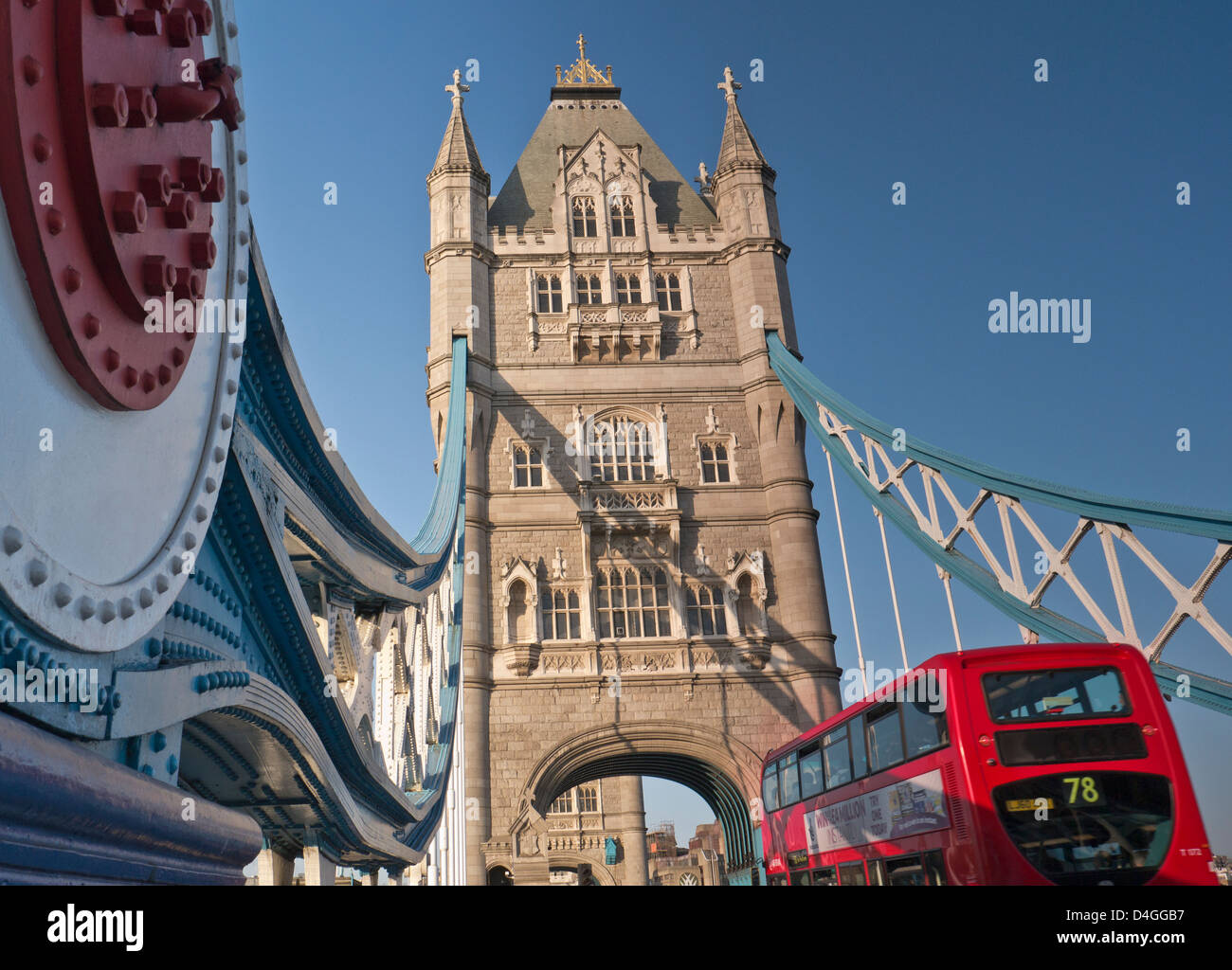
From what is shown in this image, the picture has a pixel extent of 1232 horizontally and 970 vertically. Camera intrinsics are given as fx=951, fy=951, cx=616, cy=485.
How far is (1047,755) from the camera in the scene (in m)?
8.06

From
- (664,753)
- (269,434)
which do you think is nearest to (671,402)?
(664,753)

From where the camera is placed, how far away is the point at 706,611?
22.2 metres

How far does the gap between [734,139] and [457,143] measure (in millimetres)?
7742

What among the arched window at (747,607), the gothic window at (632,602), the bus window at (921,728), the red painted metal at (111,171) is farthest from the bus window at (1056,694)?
the gothic window at (632,602)

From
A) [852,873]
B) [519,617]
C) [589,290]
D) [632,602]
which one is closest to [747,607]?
[632,602]

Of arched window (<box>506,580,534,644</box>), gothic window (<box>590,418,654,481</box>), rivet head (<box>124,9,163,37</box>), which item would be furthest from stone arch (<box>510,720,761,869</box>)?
rivet head (<box>124,9,163,37</box>)

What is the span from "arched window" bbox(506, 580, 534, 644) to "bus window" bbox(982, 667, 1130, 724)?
14160mm

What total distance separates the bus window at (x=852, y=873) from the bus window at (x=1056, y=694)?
8.39 ft

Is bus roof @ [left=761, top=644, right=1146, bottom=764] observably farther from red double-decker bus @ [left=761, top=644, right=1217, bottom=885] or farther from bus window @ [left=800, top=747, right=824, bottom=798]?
bus window @ [left=800, top=747, right=824, bottom=798]

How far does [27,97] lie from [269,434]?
2.42m

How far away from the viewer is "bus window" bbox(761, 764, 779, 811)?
540 inches

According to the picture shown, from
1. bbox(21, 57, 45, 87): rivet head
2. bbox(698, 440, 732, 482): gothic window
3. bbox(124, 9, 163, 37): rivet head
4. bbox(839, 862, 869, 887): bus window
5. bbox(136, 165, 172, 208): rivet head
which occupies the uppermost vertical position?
bbox(698, 440, 732, 482): gothic window

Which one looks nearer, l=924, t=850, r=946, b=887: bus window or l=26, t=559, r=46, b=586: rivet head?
l=26, t=559, r=46, b=586: rivet head

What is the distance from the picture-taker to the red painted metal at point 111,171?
1.91m
